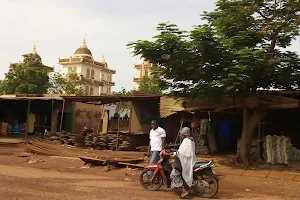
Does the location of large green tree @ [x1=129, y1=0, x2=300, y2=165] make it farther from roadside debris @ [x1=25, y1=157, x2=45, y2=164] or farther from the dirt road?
roadside debris @ [x1=25, y1=157, x2=45, y2=164]

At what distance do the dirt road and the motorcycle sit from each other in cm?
26

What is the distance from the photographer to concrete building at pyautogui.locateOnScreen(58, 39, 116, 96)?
5288 centimetres

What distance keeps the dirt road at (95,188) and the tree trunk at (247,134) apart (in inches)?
79.5

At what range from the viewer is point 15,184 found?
8133 millimetres

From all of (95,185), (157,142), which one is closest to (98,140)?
(157,142)

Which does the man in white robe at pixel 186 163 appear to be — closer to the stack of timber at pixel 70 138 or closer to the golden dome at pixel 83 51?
the stack of timber at pixel 70 138

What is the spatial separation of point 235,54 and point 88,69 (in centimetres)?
4585

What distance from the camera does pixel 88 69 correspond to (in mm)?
54500

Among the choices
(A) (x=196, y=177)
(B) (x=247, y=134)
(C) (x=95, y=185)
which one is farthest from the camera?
(B) (x=247, y=134)

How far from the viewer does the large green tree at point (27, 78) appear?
1209 inches

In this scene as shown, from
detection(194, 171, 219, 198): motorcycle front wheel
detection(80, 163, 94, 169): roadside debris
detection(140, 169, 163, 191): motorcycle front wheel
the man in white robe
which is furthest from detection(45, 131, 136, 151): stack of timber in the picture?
the man in white robe

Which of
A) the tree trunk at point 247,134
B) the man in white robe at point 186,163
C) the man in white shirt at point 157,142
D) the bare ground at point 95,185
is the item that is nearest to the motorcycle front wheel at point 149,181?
→ the bare ground at point 95,185

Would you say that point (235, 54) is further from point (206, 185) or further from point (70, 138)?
point (70, 138)

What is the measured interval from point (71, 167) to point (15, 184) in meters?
3.91
